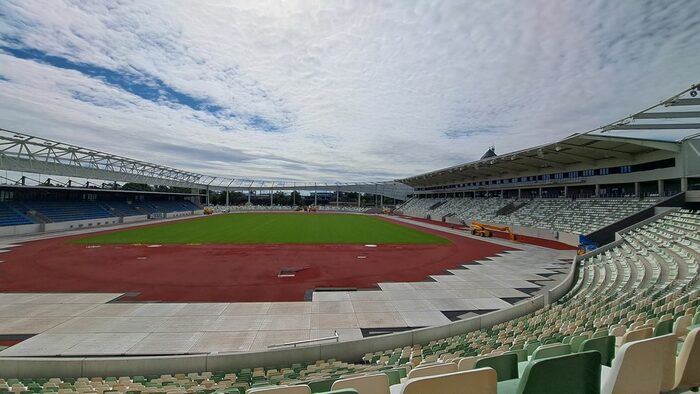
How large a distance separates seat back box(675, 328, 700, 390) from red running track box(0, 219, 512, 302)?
1587cm

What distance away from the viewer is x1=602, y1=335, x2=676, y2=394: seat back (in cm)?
270

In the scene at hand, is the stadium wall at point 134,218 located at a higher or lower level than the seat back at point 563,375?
lower

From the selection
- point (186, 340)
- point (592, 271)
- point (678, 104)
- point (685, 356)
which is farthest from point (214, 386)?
point (678, 104)

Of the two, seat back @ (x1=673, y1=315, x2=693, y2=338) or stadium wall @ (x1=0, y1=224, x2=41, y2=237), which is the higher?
seat back @ (x1=673, y1=315, x2=693, y2=338)

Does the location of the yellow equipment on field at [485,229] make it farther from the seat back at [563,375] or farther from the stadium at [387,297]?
the seat back at [563,375]

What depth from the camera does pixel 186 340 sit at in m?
12.2

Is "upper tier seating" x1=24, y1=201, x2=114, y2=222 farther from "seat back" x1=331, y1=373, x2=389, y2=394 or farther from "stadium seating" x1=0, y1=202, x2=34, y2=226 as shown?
"seat back" x1=331, y1=373, x2=389, y2=394

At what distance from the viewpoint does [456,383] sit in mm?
2270

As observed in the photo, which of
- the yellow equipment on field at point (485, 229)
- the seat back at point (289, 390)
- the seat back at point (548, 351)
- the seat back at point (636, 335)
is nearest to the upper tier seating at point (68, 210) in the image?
the yellow equipment on field at point (485, 229)

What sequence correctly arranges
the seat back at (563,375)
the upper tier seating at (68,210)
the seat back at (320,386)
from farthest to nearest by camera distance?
the upper tier seating at (68,210)
the seat back at (320,386)
the seat back at (563,375)

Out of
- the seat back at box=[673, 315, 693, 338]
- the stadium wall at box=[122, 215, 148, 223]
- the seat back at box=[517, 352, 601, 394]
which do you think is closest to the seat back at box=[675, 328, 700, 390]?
the seat back at box=[517, 352, 601, 394]

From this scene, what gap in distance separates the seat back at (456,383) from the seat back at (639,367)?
1.16 meters

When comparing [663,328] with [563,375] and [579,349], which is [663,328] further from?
[563,375]

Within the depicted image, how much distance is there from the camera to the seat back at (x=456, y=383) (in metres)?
2.17
